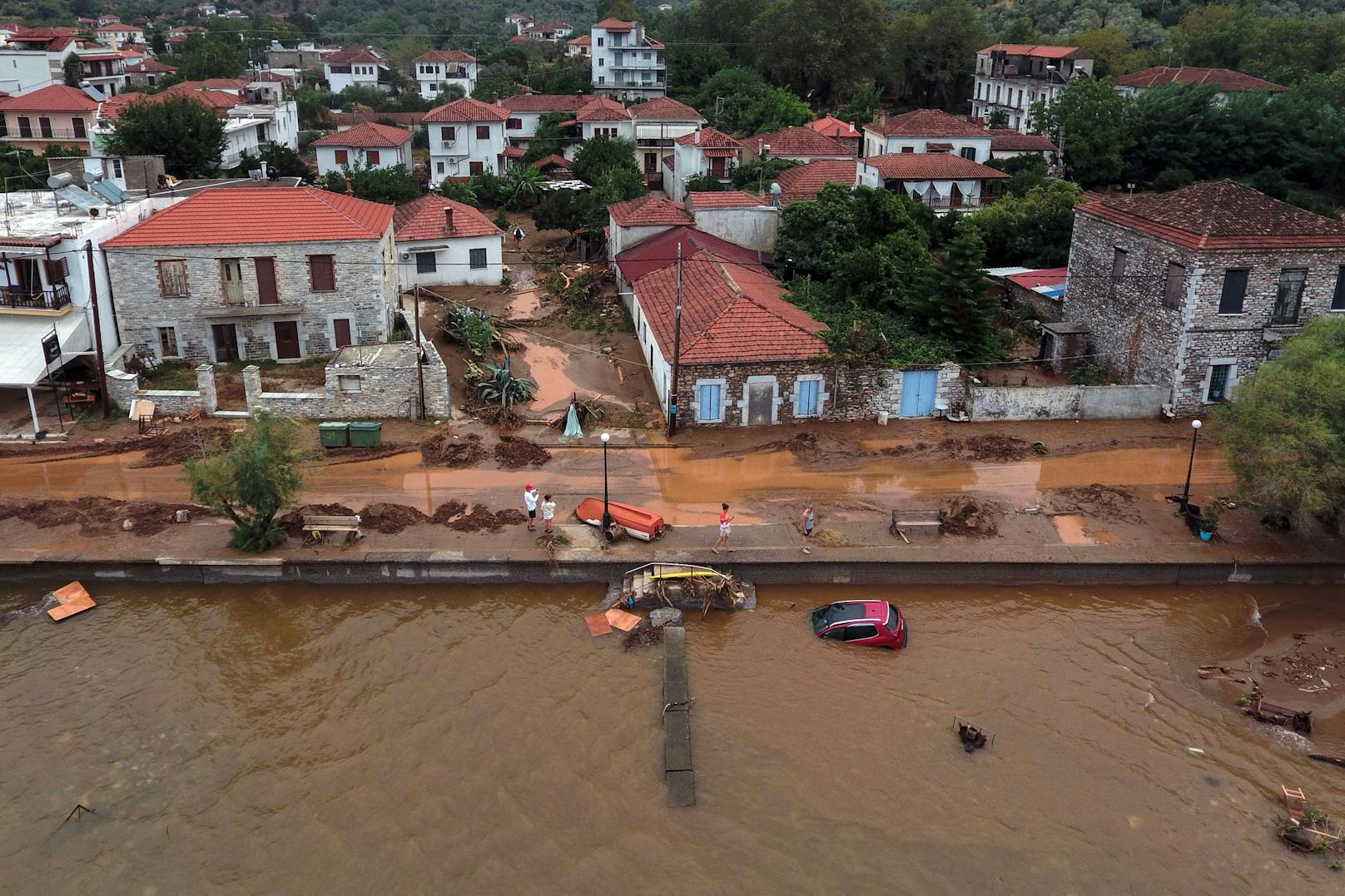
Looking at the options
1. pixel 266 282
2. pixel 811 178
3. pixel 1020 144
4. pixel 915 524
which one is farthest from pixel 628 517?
pixel 1020 144

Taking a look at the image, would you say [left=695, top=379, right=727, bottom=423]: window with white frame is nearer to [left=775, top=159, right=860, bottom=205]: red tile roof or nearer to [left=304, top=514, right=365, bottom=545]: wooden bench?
[left=304, top=514, right=365, bottom=545]: wooden bench

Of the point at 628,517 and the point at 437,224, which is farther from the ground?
the point at 437,224

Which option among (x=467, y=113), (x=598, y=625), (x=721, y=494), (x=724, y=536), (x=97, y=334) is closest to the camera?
(x=598, y=625)

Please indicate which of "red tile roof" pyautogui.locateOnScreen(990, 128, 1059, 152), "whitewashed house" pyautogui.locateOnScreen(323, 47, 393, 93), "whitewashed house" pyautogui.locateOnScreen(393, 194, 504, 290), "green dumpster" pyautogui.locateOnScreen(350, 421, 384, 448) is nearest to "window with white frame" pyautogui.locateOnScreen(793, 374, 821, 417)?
"green dumpster" pyautogui.locateOnScreen(350, 421, 384, 448)

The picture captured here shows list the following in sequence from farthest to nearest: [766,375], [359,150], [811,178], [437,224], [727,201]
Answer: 1. [359,150]
2. [811,178]
3. [437,224]
4. [727,201]
5. [766,375]

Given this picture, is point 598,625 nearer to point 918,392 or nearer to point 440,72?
point 918,392

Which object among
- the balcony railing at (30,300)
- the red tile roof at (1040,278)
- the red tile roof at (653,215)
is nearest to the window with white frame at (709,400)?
the red tile roof at (653,215)
